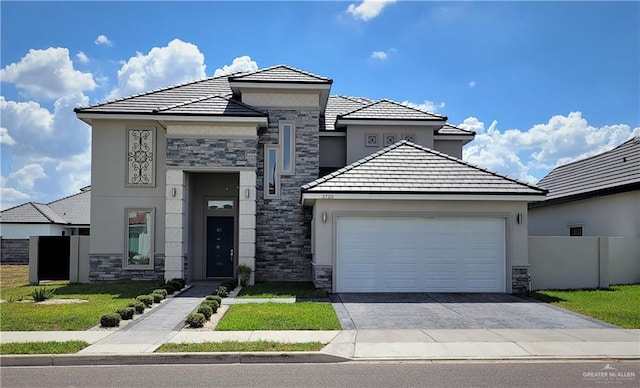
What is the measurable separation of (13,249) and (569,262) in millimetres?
32743

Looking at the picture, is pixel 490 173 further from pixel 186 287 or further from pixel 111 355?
pixel 111 355

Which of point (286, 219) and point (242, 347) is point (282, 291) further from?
point (242, 347)

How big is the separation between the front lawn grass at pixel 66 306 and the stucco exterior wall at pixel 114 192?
159cm

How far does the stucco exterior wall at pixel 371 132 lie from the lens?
71.7 ft

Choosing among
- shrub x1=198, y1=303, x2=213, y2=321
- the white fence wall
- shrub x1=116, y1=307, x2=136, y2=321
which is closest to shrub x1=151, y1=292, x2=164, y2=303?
shrub x1=116, y1=307, x2=136, y2=321

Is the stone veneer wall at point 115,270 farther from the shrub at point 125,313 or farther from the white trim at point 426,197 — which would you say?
the shrub at point 125,313

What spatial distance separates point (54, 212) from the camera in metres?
36.5

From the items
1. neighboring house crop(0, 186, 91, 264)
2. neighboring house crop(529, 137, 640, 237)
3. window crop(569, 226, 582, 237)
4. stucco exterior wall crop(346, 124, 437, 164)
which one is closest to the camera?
neighboring house crop(529, 137, 640, 237)

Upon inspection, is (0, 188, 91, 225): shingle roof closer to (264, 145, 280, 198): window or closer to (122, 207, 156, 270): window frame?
(122, 207, 156, 270): window frame

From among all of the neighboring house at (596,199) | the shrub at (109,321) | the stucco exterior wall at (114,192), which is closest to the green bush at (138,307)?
the shrub at (109,321)

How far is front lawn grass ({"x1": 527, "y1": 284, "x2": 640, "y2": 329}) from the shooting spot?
1222 cm

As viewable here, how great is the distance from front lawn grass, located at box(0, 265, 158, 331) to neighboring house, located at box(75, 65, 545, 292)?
5.21 feet

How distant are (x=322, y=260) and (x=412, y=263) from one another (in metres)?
2.72

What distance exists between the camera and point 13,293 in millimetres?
16938
